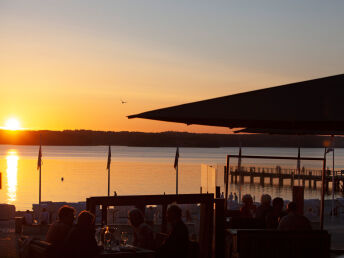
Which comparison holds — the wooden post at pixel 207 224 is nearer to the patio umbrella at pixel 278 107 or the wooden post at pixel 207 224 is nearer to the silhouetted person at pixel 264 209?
the silhouetted person at pixel 264 209

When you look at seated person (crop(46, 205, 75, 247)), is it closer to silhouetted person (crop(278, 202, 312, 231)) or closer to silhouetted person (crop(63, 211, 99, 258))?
silhouetted person (crop(63, 211, 99, 258))

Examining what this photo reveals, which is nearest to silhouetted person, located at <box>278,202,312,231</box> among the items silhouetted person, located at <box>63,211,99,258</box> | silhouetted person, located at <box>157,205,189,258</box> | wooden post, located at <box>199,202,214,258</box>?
wooden post, located at <box>199,202,214,258</box>

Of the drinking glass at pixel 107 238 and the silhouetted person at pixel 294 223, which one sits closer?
the drinking glass at pixel 107 238

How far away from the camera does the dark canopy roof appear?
5.83 meters

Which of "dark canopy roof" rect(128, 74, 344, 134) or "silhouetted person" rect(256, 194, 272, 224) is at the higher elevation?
"dark canopy roof" rect(128, 74, 344, 134)

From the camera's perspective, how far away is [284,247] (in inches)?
284

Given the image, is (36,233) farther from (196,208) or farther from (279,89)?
(279,89)

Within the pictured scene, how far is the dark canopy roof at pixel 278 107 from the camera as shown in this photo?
5832 mm

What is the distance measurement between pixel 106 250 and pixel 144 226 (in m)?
0.56

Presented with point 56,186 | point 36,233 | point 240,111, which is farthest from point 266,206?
point 56,186

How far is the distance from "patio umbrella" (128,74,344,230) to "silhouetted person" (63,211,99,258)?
1.19 metres

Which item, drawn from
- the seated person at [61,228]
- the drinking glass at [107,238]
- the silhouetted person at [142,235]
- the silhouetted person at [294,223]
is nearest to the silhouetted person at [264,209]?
the silhouetted person at [294,223]

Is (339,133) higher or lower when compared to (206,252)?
higher

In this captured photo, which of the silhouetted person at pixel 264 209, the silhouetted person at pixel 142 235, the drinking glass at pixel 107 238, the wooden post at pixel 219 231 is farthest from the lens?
the silhouetted person at pixel 264 209
